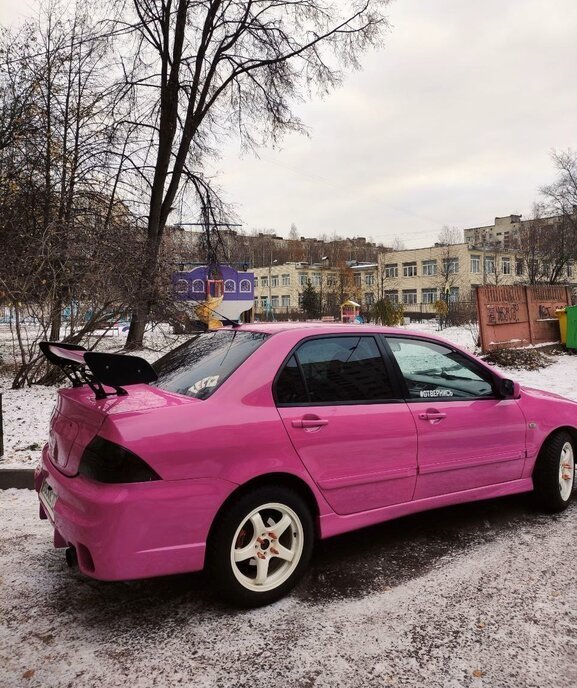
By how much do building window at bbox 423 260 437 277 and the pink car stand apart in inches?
3010

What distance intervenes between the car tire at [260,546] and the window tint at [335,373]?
566mm

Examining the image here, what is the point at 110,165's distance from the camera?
1330 centimetres

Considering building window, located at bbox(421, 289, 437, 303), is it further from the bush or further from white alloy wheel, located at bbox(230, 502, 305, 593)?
white alloy wheel, located at bbox(230, 502, 305, 593)

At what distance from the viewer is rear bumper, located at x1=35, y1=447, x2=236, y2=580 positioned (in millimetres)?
2488

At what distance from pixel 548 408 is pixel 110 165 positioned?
12.2 m

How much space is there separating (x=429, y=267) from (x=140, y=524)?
79764mm

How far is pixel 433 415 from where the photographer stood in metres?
3.51

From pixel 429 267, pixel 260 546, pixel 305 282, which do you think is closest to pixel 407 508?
pixel 260 546

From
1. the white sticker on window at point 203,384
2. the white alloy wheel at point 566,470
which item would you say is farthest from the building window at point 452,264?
the white sticker on window at point 203,384

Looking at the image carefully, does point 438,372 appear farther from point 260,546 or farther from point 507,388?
point 260,546

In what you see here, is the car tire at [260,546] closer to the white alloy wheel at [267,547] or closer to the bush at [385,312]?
the white alloy wheel at [267,547]

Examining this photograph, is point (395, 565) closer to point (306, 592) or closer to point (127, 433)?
point (306, 592)

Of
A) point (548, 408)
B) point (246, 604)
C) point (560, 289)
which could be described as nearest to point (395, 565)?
point (246, 604)

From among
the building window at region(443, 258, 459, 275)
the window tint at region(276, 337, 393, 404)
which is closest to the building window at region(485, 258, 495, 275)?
the building window at region(443, 258, 459, 275)
